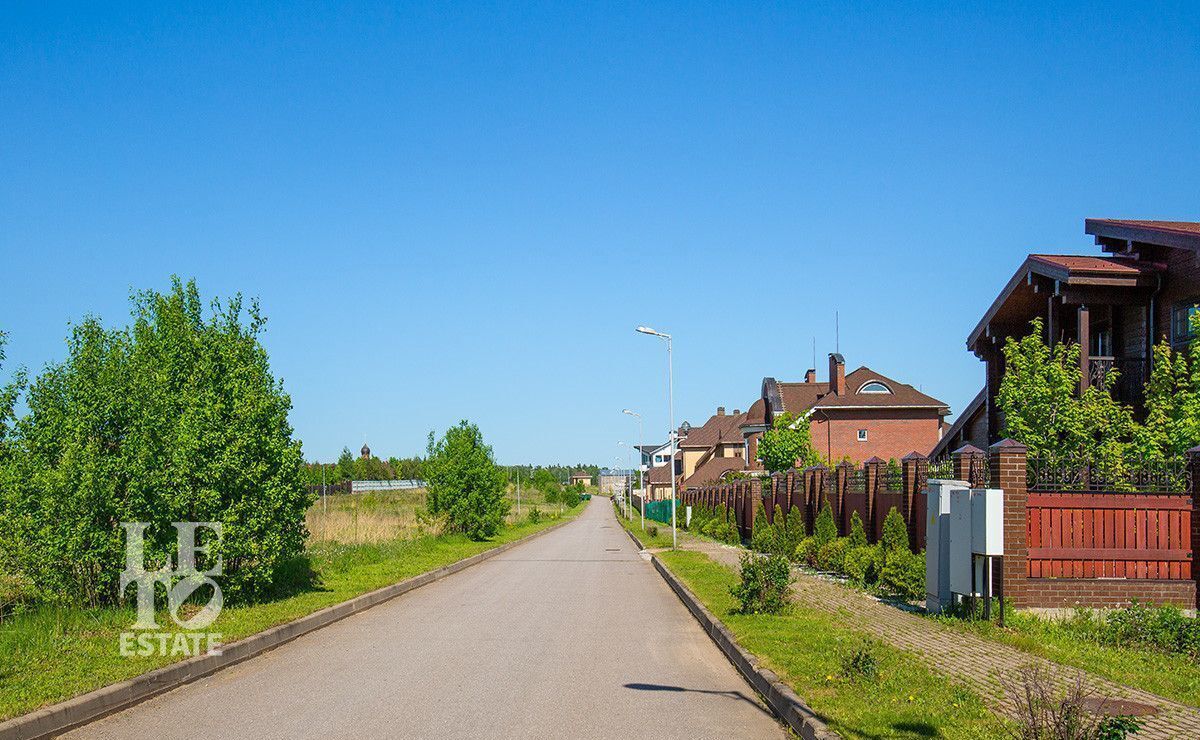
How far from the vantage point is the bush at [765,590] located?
13.5m

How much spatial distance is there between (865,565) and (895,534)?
0.97 metres

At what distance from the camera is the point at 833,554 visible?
67.8 ft

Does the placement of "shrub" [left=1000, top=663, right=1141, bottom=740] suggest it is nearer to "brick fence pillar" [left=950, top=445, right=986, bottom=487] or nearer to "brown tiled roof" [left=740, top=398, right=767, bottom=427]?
"brick fence pillar" [left=950, top=445, right=986, bottom=487]

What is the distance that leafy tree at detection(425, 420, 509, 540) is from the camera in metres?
36.5

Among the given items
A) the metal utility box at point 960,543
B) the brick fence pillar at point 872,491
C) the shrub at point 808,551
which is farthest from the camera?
the shrub at point 808,551

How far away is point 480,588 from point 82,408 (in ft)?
29.4

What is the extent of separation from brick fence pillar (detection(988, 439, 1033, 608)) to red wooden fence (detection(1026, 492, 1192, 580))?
0.37 m

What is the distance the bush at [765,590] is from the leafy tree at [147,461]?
6.64 metres

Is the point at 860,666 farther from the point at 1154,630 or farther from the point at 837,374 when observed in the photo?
the point at 837,374

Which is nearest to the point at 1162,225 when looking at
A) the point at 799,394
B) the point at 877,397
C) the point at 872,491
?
the point at 872,491

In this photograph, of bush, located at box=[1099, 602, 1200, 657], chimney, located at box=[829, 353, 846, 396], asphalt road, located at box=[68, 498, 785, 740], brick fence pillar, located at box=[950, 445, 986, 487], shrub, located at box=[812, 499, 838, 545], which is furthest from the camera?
chimney, located at box=[829, 353, 846, 396]

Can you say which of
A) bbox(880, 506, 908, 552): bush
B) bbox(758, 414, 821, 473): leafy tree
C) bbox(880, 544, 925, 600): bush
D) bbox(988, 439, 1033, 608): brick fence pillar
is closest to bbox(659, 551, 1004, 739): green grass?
bbox(988, 439, 1033, 608): brick fence pillar

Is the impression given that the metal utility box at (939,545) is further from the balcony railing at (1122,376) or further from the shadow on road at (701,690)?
the balcony railing at (1122,376)

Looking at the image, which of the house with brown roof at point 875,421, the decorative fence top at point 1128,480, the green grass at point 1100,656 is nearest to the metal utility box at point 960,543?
the green grass at point 1100,656
